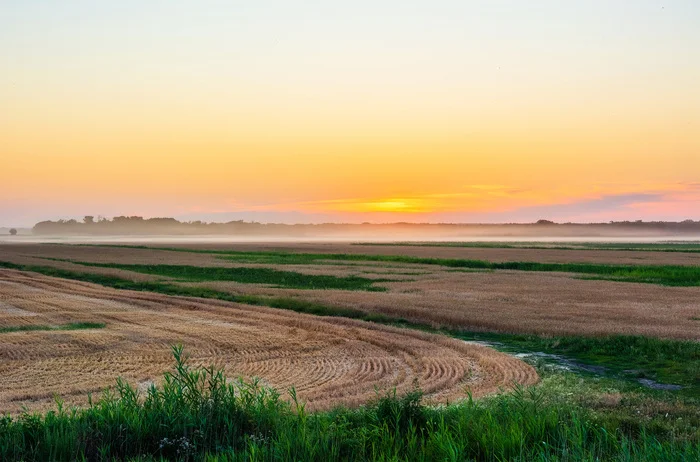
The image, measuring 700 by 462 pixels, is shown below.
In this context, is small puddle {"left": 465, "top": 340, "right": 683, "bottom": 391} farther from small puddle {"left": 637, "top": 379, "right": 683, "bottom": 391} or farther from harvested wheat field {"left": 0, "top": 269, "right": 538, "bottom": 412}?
harvested wheat field {"left": 0, "top": 269, "right": 538, "bottom": 412}

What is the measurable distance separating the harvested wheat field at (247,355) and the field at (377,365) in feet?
0.23

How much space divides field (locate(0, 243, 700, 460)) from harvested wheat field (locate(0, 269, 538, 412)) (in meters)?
0.07

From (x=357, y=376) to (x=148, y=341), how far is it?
24.6 ft

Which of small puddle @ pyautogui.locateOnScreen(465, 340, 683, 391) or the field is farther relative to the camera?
small puddle @ pyautogui.locateOnScreen(465, 340, 683, 391)

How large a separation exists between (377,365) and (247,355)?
3629 mm

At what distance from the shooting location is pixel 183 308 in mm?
28312

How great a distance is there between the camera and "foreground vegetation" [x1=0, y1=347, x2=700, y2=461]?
8.01m

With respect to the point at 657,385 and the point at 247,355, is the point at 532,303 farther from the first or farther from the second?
the point at 247,355

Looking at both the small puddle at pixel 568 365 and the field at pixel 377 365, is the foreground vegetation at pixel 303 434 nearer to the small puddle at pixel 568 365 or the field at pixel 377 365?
the field at pixel 377 365

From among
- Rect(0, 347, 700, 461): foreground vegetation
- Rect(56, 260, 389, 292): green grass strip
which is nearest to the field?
Rect(0, 347, 700, 461): foreground vegetation

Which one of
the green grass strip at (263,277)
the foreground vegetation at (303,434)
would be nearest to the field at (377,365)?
the foreground vegetation at (303,434)

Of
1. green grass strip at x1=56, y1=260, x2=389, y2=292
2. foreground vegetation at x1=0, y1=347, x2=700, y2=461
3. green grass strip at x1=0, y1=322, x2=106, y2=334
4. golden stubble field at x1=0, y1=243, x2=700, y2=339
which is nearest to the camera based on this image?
foreground vegetation at x1=0, y1=347, x2=700, y2=461

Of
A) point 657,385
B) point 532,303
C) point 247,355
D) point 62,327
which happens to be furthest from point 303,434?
point 532,303

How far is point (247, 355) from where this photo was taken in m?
17.7
